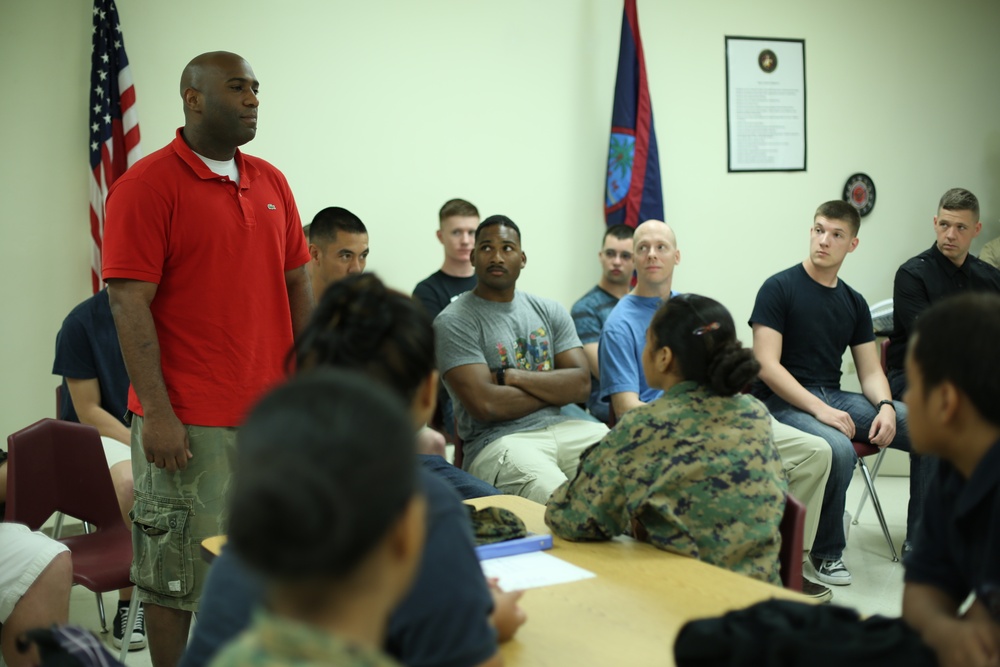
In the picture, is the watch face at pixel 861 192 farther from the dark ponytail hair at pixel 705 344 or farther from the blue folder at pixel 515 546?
the blue folder at pixel 515 546

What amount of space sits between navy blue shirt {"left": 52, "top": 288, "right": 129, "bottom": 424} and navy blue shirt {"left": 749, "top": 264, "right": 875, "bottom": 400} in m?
2.88

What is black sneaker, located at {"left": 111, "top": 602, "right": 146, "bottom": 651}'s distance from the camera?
11.0ft

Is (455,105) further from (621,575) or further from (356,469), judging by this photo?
(356,469)

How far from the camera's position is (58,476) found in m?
3.08

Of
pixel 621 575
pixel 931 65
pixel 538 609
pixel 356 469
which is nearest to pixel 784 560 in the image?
pixel 621 575

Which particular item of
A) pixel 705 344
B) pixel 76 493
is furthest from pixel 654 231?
pixel 76 493

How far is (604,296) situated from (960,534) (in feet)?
11.6

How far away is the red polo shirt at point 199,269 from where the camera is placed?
237cm

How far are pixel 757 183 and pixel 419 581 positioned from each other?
5.45 metres

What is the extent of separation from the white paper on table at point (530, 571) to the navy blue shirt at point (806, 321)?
272 cm

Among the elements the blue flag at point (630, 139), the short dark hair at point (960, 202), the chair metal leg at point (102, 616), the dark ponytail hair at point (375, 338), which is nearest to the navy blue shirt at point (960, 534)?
the dark ponytail hair at point (375, 338)

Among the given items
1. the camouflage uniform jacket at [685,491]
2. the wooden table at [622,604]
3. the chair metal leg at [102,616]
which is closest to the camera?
the wooden table at [622,604]

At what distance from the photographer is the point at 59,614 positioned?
98.6 inches

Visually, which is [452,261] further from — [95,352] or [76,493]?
[76,493]
